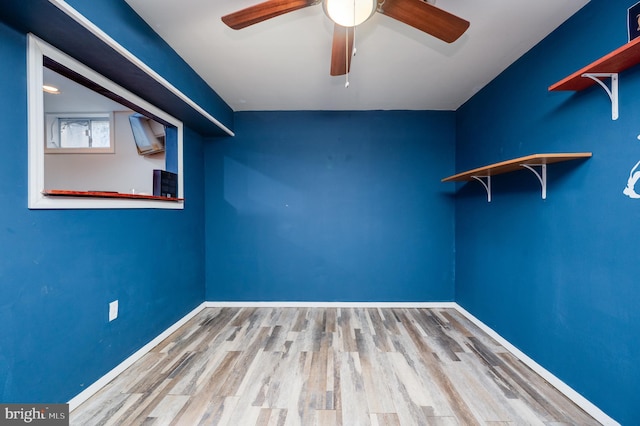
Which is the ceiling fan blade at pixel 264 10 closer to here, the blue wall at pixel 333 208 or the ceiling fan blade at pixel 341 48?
the ceiling fan blade at pixel 341 48

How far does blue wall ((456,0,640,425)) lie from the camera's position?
51.7 inches

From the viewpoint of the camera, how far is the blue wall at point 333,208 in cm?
309

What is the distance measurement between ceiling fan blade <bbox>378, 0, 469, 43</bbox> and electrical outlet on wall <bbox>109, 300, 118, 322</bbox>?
253cm

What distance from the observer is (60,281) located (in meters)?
1.43

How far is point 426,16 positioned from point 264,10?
837mm

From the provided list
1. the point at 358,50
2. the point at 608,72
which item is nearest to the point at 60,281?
the point at 358,50

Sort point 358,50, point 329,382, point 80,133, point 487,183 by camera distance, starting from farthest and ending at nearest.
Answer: point 80,133 → point 487,183 → point 358,50 → point 329,382

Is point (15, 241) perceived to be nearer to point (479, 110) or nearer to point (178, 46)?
point (178, 46)

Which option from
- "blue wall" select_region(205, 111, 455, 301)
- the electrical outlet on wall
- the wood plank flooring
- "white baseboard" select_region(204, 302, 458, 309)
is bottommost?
the wood plank flooring

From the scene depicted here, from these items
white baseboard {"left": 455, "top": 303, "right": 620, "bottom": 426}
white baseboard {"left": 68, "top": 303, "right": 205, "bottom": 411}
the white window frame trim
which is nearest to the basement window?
the white window frame trim

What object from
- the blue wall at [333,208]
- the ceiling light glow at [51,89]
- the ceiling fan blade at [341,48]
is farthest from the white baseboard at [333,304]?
the ceiling light glow at [51,89]

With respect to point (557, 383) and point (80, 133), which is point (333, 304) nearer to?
point (557, 383)

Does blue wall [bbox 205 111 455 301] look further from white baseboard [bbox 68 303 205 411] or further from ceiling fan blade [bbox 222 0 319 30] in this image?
ceiling fan blade [bbox 222 0 319 30]

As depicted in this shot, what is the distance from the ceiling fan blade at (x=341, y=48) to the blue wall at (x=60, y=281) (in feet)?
5.35
